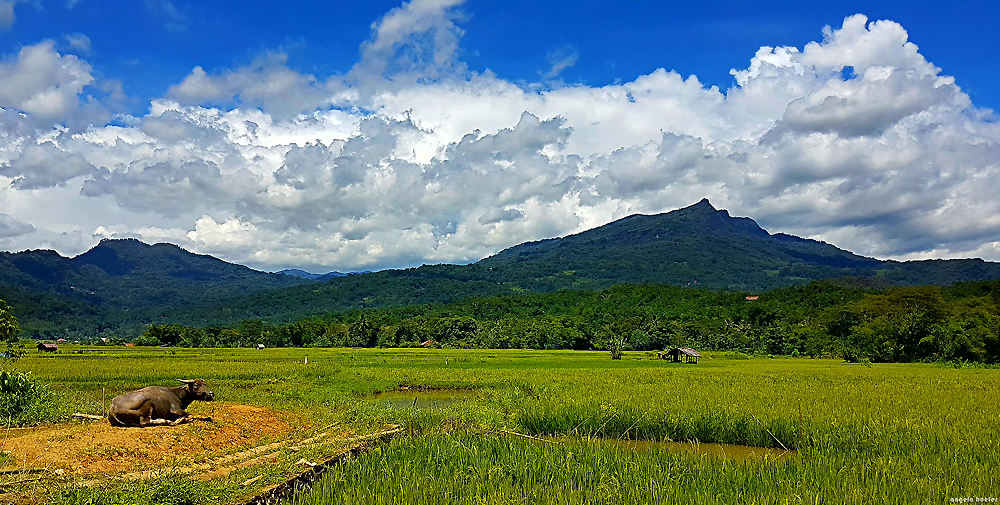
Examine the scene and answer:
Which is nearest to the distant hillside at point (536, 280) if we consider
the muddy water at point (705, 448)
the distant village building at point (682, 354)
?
the distant village building at point (682, 354)

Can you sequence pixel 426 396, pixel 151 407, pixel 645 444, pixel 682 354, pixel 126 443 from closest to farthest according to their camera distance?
1. pixel 126 443
2. pixel 645 444
3. pixel 151 407
4. pixel 426 396
5. pixel 682 354

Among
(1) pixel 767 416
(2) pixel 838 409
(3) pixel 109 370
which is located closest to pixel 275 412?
(1) pixel 767 416

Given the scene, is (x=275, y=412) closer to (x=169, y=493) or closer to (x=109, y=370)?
(x=169, y=493)

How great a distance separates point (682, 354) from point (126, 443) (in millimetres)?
39912

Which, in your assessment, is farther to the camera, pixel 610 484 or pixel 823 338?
pixel 823 338

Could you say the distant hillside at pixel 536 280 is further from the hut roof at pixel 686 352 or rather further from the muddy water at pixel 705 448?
the muddy water at pixel 705 448

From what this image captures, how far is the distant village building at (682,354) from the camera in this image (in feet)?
136

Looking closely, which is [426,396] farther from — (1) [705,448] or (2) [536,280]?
(2) [536,280]

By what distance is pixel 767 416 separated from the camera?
40.4 feet

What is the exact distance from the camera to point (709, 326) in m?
65.1

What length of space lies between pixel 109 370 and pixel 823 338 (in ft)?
173

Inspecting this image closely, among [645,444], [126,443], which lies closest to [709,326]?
[645,444]

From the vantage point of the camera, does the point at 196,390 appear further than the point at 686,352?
No

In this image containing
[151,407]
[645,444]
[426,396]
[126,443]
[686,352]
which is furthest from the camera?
[686,352]
